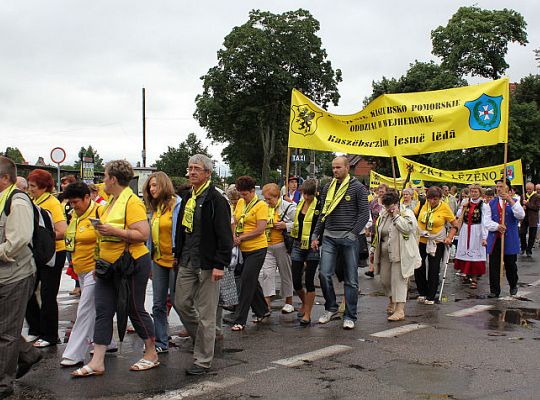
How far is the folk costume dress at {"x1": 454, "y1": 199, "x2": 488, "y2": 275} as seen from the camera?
1148 cm

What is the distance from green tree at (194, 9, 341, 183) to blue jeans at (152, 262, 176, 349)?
144 feet

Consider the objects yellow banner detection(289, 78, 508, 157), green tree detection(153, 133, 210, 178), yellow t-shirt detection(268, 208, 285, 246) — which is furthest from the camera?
green tree detection(153, 133, 210, 178)

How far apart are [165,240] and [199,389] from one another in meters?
1.73

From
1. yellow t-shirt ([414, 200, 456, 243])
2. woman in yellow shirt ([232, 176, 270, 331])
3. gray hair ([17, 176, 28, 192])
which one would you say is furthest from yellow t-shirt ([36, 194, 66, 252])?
yellow t-shirt ([414, 200, 456, 243])

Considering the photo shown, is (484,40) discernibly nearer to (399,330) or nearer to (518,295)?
(518,295)

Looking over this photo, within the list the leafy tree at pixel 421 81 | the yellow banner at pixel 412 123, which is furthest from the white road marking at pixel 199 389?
the leafy tree at pixel 421 81

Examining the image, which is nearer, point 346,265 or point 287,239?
point 346,265

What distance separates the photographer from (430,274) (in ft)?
30.7

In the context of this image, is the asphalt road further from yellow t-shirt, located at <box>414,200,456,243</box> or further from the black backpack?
yellow t-shirt, located at <box>414,200,456,243</box>

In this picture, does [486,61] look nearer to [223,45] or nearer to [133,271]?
[223,45]

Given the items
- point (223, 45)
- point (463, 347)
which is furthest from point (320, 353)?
point (223, 45)

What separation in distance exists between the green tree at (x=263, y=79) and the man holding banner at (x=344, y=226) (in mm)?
42571

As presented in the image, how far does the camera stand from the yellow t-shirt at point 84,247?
20.1ft

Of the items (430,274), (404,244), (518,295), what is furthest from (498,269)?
(404,244)
